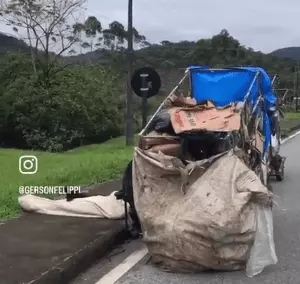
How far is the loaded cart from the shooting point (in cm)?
514

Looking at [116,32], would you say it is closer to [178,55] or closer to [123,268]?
[178,55]

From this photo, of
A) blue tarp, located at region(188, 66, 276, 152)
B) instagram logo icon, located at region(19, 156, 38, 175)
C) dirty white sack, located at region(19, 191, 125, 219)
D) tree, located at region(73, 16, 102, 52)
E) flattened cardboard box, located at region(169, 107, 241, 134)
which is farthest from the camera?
tree, located at region(73, 16, 102, 52)

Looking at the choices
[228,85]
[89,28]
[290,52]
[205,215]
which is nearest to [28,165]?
[228,85]

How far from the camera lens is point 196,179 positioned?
5.52 metres

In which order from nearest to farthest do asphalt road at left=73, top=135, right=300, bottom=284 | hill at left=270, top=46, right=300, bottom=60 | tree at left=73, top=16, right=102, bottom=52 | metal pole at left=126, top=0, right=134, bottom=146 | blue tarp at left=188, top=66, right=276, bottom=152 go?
1. asphalt road at left=73, top=135, right=300, bottom=284
2. blue tarp at left=188, top=66, right=276, bottom=152
3. metal pole at left=126, top=0, right=134, bottom=146
4. tree at left=73, top=16, right=102, bottom=52
5. hill at left=270, top=46, right=300, bottom=60

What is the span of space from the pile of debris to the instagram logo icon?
18.3ft

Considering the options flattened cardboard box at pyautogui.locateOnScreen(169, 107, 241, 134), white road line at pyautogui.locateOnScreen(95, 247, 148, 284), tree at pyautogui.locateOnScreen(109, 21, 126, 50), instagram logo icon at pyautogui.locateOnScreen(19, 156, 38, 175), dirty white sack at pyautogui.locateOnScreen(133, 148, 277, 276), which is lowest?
white road line at pyautogui.locateOnScreen(95, 247, 148, 284)

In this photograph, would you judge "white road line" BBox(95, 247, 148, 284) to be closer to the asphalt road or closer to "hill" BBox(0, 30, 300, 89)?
the asphalt road

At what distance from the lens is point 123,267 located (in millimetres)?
5715

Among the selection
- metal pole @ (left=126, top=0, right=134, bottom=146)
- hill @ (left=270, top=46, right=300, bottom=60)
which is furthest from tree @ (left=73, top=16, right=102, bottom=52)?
hill @ (left=270, top=46, right=300, bottom=60)

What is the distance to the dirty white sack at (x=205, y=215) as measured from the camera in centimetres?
511

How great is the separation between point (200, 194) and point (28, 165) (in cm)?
747

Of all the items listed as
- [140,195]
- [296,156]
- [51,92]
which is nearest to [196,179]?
[140,195]

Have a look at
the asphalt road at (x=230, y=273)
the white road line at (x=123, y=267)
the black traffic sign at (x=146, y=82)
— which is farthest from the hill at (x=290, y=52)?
the white road line at (x=123, y=267)
